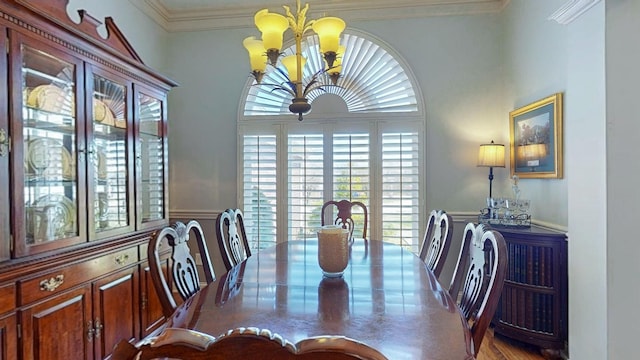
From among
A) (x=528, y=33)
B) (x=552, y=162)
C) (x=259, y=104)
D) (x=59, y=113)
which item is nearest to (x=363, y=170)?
(x=259, y=104)

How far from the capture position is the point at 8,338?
61.5 inches

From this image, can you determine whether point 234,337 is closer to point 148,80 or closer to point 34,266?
point 34,266

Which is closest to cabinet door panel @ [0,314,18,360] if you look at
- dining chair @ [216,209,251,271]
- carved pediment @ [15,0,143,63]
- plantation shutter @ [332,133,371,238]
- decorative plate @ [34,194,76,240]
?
decorative plate @ [34,194,76,240]

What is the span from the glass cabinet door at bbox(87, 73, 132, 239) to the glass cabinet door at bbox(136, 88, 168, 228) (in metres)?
0.13

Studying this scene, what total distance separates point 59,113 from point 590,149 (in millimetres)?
2938

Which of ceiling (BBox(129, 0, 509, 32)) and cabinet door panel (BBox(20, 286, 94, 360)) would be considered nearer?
cabinet door panel (BBox(20, 286, 94, 360))

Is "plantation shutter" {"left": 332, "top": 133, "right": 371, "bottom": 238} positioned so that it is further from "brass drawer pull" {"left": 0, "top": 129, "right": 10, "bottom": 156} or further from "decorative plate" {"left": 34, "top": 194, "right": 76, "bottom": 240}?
"brass drawer pull" {"left": 0, "top": 129, "right": 10, "bottom": 156}

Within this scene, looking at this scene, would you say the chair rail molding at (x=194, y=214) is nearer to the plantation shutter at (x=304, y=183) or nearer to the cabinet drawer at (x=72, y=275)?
the plantation shutter at (x=304, y=183)

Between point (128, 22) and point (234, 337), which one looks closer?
point (234, 337)

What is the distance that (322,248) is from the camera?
5.56 ft

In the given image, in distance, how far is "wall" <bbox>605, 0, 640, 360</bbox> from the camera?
1.75m

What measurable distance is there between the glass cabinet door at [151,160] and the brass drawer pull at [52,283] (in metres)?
0.75

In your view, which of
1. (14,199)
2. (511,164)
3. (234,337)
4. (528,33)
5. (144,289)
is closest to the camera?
(234,337)

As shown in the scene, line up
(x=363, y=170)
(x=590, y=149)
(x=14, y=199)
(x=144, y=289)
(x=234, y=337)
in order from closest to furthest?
(x=234, y=337), (x=14, y=199), (x=590, y=149), (x=144, y=289), (x=363, y=170)
